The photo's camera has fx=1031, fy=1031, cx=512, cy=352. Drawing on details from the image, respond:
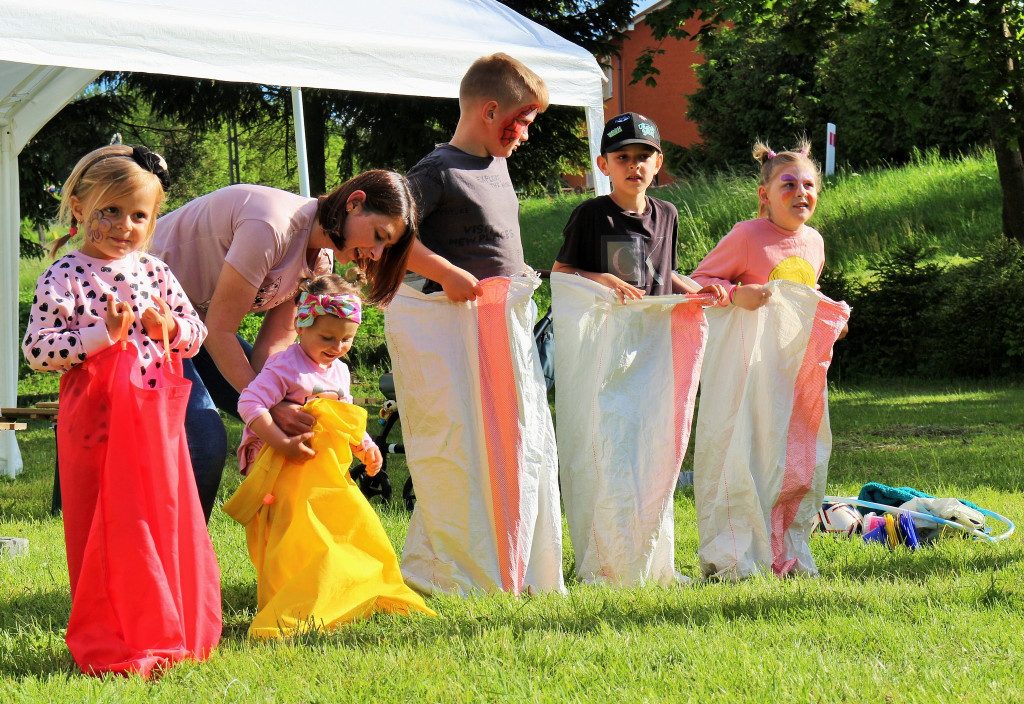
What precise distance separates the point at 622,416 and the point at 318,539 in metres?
1.20

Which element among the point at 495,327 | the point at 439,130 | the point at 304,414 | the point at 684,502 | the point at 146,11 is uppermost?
the point at 439,130

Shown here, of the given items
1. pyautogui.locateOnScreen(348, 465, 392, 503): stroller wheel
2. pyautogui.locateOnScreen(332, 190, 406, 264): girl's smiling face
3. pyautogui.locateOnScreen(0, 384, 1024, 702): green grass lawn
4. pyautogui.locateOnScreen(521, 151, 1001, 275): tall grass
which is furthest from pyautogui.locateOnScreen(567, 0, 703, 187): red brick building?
pyautogui.locateOnScreen(332, 190, 406, 264): girl's smiling face

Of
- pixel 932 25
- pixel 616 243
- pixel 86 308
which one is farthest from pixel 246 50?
pixel 932 25

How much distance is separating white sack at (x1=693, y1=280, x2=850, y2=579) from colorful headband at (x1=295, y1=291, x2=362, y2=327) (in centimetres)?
144

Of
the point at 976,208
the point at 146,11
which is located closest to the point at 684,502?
the point at 146,11

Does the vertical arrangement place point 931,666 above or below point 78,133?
below

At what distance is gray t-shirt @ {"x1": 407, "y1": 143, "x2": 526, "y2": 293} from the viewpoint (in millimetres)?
3484

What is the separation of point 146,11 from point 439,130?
1004cm

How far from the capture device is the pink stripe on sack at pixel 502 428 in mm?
3531

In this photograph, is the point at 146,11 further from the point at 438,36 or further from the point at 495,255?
the point at 495,255

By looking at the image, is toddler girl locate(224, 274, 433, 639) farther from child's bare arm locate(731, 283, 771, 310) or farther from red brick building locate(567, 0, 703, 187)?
red brick building locate(567, 0, 703, 187)

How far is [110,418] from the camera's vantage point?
272 cm

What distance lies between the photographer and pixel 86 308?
272cm

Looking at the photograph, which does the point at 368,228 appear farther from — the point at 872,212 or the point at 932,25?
the point at 872,212
